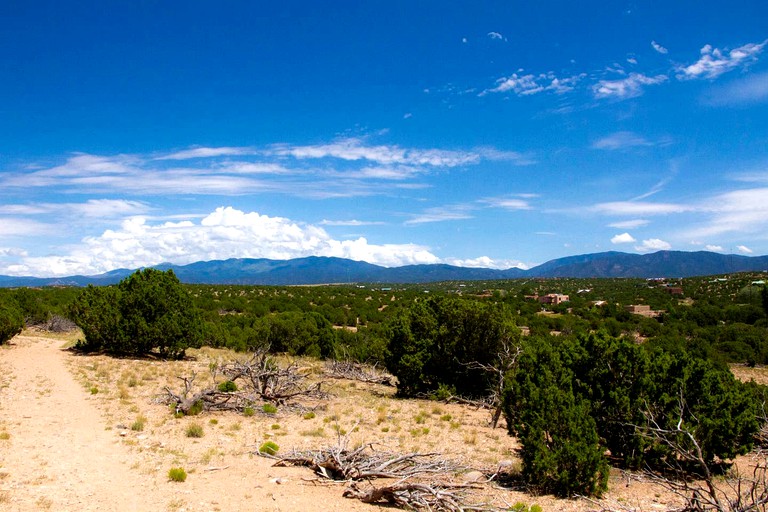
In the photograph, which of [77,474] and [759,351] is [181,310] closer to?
[77,474]

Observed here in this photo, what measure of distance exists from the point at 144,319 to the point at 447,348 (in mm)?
15244

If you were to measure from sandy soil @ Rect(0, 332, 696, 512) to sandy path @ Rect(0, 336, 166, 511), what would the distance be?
0.03m

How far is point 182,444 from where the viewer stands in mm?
10828

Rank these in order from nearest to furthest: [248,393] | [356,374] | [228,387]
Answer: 1. [248,393]
2. [228,387]
3. [356,374]

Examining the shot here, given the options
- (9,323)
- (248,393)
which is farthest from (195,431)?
(9,323)

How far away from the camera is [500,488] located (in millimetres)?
8469

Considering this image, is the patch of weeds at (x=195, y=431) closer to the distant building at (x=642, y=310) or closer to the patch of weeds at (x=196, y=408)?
the patch of weeds at (x=196, y=408)

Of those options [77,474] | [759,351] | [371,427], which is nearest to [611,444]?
[371,427]

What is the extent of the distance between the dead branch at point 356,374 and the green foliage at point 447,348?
314 centimetres

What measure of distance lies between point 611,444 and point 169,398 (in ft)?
40.8

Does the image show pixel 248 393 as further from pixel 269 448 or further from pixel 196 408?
pixel 269 448

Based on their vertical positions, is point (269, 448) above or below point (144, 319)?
below

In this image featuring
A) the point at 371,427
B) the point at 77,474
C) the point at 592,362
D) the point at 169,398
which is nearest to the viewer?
the point at 77,474

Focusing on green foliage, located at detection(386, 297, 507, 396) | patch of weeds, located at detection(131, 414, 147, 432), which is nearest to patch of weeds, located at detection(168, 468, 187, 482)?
patch of weeds, located at detection(131, 414, 147, 432)
